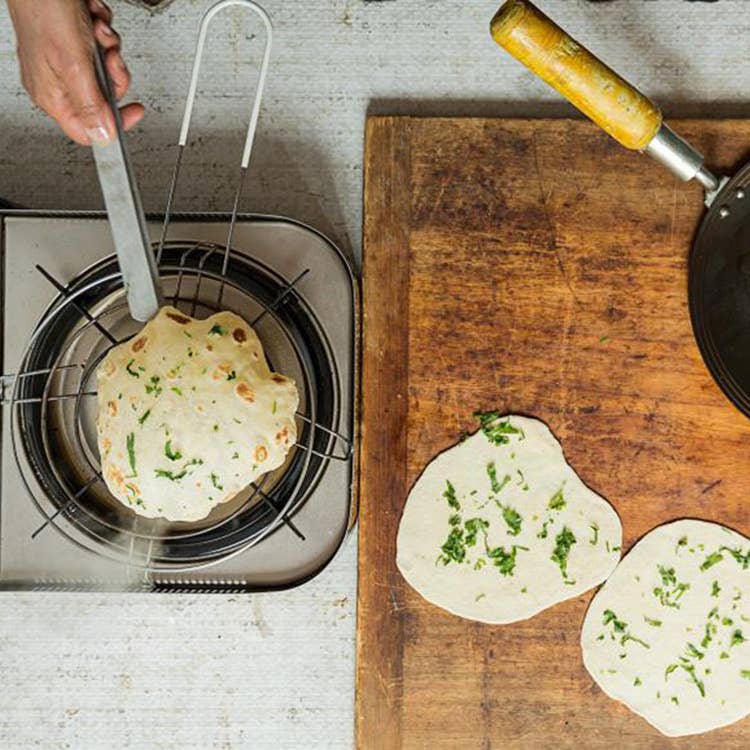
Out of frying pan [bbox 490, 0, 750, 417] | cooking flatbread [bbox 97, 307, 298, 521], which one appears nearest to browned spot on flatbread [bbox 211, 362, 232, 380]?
cooking flatbread [bbox 97, 307, 298, 521]

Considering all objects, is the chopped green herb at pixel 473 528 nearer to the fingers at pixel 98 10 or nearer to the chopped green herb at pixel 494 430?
the chopped green herb at pixel 494 430

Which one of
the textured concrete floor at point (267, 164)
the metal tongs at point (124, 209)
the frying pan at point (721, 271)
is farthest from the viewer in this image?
the textured concrete floor at point (267, 164)

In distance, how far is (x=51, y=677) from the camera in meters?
1.03

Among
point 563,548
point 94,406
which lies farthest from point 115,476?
point 563,548

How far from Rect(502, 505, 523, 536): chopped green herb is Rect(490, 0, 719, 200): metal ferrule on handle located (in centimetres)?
41

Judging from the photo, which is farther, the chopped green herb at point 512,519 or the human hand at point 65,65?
the chopped green herb at point 512,519

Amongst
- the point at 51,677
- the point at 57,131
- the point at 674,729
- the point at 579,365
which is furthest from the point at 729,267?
the point at 51,677

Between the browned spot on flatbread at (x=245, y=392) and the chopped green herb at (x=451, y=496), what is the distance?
0.27 meters

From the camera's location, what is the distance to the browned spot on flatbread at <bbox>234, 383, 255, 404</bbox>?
77 centimetres

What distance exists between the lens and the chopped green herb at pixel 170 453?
0.77 m

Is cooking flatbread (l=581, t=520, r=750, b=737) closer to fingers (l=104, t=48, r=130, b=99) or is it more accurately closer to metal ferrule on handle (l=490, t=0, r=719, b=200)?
metal ferrule on handle (l=490, t=0, r=719, b=200)

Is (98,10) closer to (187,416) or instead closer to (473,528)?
(187,416)

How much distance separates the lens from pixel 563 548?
0.94 metres

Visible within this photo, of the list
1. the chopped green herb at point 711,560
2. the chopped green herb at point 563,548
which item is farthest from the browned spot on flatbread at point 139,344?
the chopped green herb at point 711,560
